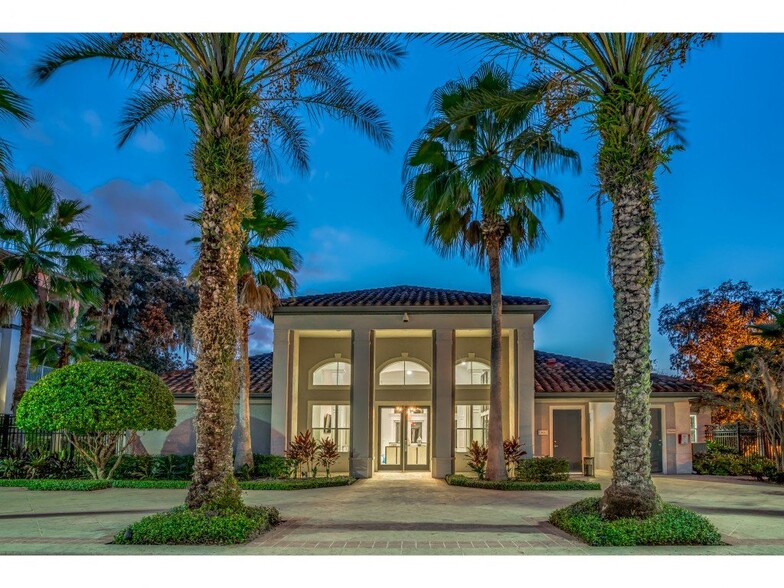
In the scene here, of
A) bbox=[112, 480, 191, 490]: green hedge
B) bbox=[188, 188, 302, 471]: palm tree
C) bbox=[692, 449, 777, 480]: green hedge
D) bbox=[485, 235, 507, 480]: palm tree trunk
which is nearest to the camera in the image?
bbox=[112, 480, 191, 490]: green hedge

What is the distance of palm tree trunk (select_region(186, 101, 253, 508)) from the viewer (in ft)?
32.6

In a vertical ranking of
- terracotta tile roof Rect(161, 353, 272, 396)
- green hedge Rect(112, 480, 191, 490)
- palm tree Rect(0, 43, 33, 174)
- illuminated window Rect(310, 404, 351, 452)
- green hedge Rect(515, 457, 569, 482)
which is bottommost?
green hedge Rect(112, 480, 191, 490)

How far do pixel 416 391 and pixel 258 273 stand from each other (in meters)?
A: 6.72

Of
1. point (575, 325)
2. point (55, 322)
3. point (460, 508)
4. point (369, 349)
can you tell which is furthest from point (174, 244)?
point (460, 508)

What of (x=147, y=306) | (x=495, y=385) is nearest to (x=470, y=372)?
(x=495, y=385)

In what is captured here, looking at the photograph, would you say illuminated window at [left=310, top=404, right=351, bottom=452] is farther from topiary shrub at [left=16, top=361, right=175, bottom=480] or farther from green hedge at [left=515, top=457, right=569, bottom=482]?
green hedge at [left=515, top=457, right=569, bottom=482]

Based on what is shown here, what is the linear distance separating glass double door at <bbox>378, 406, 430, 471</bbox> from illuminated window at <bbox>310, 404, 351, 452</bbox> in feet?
3.74

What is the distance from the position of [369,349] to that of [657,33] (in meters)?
13.4

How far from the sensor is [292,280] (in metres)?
20.4

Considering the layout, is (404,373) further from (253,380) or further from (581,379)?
(581,379)

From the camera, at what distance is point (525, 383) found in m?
20.6

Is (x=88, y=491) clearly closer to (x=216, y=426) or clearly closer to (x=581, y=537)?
(x=216, y=426)

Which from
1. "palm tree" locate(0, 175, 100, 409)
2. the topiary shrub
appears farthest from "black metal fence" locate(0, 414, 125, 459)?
the topiary shrub

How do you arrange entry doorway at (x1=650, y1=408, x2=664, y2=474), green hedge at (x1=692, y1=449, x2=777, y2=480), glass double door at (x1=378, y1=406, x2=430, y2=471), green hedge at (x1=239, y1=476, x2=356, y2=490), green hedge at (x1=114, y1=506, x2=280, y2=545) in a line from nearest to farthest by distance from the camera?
green hedge at (x1=114, y1=506, x2=280, y2=545), green hedge at (x1=239, y1=476, x2=356, y2=490), green hedge at (x1=692, y1=449, x2=777, y2=480), entry doorway at (x1=650, y1=408, x2=664, y2=474), glass double door at (x1=378, y1=406, x2=430, y2=471)
